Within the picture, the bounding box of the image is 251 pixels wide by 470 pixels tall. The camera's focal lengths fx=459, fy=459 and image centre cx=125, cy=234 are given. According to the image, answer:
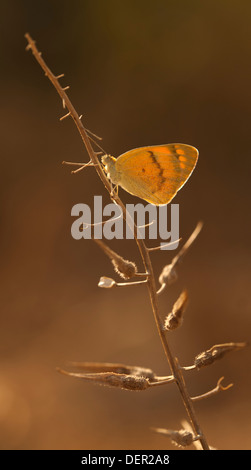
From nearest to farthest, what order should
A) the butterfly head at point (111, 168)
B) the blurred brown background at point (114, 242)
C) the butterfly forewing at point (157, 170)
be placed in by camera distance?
the butterfly forewing at point (157, 170)
the butterfly head at point (111, 168)
the blurred brown background at point (114, 242)

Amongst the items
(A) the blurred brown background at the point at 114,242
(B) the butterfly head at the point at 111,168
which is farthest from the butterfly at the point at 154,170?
(A) the blurred brown background at the point at 114,242

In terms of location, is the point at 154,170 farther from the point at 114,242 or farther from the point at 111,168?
the point at 114,242

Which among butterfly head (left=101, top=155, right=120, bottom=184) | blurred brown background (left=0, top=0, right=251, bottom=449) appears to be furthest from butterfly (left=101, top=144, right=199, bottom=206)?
blurred brown background (left=0, top=0, right=251, bottom=449)

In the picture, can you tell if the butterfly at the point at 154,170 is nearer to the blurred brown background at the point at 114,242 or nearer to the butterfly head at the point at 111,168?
the butterfly head at the point at 111,168

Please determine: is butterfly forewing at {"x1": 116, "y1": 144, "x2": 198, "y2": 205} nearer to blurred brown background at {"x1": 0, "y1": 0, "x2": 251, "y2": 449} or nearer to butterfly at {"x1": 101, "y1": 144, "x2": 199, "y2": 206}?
butterfly at {"x1": 101, "y1": 144, "x2": 199, "y2": 206}

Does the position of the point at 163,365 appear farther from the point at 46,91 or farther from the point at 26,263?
the point at 46,91

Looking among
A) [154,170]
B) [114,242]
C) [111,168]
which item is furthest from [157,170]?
[114,242]
